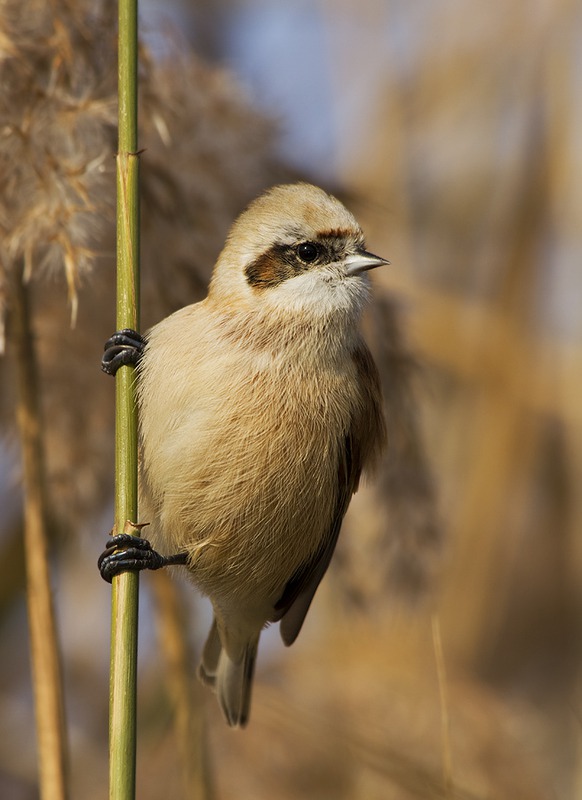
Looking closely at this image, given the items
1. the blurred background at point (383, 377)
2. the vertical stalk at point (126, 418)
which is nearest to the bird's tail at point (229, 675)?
the blurred background at point (383, 377)

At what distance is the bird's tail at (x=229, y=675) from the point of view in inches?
102

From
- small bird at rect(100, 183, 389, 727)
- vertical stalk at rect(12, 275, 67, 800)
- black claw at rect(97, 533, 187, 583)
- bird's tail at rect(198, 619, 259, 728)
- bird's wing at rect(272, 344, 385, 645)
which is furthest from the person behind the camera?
bird's tail at rect(198, 619, 259, 728)

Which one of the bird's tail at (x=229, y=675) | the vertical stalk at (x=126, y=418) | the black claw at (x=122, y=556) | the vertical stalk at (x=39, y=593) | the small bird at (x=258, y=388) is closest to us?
the vertical stalk at (x=126, y=418)

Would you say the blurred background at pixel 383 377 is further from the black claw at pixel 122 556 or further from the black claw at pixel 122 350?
the black claw at pixel 122 556

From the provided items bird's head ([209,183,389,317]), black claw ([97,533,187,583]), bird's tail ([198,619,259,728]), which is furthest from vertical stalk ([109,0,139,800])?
bird's tail ([198,619,259,728])

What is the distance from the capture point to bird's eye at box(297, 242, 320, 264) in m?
2.13

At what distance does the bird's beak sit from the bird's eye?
3.0 inches

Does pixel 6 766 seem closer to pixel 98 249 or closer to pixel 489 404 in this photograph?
pixel 98 249

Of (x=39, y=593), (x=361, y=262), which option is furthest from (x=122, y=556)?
(x=361, y=262)

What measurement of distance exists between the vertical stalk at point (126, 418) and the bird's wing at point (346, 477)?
0.74 meters

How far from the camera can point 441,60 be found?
14.1ft

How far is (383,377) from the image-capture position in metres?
2.77

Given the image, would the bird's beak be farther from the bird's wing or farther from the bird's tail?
the bird's tail

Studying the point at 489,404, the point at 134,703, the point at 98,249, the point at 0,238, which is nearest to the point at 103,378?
the point at 98,249
